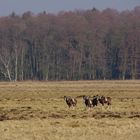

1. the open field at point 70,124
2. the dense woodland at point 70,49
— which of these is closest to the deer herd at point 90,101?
the open field at point 70,124

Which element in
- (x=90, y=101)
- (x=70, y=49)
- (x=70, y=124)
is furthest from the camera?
(x=70, y=49)

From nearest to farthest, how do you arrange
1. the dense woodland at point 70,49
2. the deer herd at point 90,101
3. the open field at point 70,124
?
the open field at point 70,124 < the deer herd at point 90,101 < the dense woodland at point 70,49

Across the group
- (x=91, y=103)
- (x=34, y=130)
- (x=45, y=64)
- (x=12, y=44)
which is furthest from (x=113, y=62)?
(x=34, y=130)

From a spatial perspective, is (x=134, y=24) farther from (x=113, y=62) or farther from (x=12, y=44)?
(x=12, y=44)

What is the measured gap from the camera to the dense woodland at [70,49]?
114 m

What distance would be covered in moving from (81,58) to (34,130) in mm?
97378

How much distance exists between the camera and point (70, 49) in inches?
4774

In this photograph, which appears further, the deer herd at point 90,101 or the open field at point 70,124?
the deer herd at point 90,101

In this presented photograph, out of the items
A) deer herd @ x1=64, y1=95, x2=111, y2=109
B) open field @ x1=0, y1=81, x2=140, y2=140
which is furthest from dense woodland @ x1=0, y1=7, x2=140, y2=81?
open field @ x1=0, y1=81, x2=140, y2=140

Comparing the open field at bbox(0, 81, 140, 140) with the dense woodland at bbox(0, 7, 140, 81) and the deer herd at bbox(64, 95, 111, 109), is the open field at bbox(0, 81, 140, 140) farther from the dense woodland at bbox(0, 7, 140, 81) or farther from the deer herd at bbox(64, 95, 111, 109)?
the dense woodland at bbox(0, 7, 140, 81)

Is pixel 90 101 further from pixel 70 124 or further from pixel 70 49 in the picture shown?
pixel 70 49

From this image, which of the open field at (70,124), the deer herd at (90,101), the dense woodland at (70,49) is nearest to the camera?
the open field at (70,124)

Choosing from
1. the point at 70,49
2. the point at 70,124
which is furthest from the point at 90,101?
the point at 70,49

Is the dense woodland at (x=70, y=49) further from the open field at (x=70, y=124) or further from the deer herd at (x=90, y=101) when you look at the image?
the open field at (x=70, y=124)
